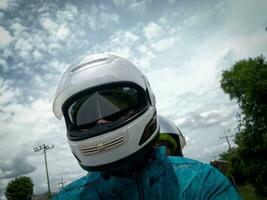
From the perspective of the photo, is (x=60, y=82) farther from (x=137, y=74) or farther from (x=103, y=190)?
(x=103, y=190)

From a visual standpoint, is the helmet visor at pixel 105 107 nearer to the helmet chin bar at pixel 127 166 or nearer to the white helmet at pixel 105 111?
the white helmet at pixel 105 111

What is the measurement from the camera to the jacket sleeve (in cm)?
146

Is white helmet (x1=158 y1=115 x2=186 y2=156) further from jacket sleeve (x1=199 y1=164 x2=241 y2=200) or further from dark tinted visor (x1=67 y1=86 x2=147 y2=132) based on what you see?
jacket sleeve (x1=199 y1=164 x2=241 y2=200)

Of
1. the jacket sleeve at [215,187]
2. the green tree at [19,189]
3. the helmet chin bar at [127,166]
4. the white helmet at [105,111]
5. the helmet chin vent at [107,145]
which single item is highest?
the white helmet at [105,111]

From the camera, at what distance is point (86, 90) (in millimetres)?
1896

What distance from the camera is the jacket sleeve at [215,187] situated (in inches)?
57.4

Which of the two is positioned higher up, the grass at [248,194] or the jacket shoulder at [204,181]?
the jacket shoulder at [204,181]

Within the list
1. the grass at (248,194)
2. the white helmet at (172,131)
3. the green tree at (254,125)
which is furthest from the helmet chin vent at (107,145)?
the grass at (248,194)

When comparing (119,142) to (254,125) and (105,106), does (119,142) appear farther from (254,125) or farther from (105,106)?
(254,125)

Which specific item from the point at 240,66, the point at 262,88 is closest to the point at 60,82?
the point at 262,88

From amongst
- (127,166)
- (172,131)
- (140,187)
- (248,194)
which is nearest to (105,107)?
(127,166)

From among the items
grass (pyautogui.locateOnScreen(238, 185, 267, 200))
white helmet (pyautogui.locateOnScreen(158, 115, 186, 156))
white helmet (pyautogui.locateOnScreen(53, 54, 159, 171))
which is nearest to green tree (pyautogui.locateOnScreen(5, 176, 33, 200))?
grass (pyautogui.locateOnScreen(238, 185, 267, 200))

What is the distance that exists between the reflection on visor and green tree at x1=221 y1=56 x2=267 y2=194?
75.9ft

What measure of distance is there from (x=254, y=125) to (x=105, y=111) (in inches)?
1011
